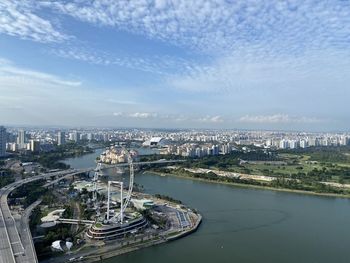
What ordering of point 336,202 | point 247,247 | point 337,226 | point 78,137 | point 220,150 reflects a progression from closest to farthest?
point 247,247 < point 337,226 < point 336,202 < point 220,150 < point 78,137

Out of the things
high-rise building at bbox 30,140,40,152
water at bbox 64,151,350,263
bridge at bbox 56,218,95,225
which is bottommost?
water at bbox 64,151,350,263

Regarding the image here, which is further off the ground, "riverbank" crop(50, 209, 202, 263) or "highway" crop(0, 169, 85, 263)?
"highway" crop(0, 169, 85, 263)

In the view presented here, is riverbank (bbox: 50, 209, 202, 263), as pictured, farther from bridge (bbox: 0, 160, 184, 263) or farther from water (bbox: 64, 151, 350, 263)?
bridge (bbox: 0, 160, 184, 263)

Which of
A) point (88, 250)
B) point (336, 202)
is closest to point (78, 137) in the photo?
point (336, 202)

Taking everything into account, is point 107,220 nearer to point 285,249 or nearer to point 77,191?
point 285,249

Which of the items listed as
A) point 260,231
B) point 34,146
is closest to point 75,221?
point 260,231

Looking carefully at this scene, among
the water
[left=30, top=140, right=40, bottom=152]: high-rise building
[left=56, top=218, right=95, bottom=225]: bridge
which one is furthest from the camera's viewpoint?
[left=30, top=140, right=40, bottom=152]: high-rise building

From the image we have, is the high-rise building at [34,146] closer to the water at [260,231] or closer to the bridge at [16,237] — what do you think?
the water at [260,231]

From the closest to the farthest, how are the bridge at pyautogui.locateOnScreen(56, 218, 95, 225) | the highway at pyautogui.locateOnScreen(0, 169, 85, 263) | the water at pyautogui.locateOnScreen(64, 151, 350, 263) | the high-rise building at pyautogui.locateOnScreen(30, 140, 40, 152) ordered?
the highway at pyautogui.locateOnScreen(0, 169, 85, 263)
the water at pyautogui.locateOnScreen(64, 151, 350, 263)
the bridge at pyautogui.locateOnScreen(56, 218, 95, 225)
the high-rise building at pyautogui.locateOnScreen(30, 140, 40, 152)

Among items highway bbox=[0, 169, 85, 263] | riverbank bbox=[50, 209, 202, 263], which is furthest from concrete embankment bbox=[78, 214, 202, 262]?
highway bbox=[0, 169, 85, 263]
